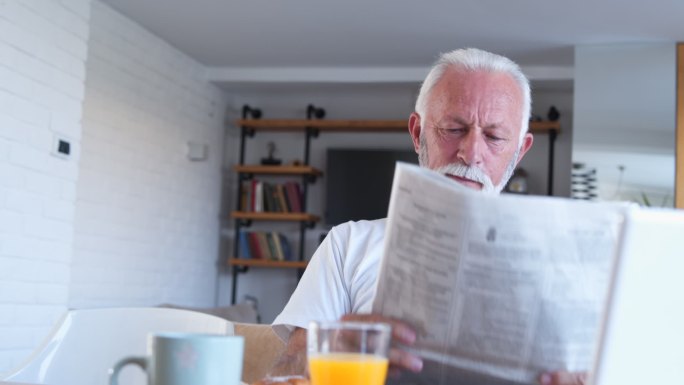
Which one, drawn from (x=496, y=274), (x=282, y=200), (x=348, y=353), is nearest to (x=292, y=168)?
(x=282, y=200)

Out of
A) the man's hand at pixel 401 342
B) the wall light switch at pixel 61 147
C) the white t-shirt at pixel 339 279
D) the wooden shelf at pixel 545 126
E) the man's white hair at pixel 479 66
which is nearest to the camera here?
the man's hand at pixel 401 342

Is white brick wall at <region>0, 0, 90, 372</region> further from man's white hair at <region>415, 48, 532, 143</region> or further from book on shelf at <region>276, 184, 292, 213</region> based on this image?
man's white hair at <region>415, 48, 532, 143</region>

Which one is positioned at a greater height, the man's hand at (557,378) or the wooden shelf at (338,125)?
the wooden shelf at (338,125)

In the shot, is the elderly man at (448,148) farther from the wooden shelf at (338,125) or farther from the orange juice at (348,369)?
the wooden shelf at (338,125)

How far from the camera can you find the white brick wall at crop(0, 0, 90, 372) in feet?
12.9

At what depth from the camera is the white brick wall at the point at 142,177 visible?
195 inches

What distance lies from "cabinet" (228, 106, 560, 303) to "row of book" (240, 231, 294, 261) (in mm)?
71

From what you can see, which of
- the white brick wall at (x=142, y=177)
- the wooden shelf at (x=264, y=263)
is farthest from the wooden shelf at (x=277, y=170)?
the wooden shelf at (x=264, y=263)

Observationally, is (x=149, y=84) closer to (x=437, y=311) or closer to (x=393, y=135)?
(x=393, y=135)

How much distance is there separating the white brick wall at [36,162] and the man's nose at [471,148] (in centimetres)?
270

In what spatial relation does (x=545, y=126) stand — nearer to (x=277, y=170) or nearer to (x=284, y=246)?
(x=277, y=170)

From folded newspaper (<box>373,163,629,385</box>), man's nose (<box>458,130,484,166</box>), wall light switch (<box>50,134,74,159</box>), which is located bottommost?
folded newspaper (<box>373,163,629,385</box>)

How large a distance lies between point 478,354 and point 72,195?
3.71 m

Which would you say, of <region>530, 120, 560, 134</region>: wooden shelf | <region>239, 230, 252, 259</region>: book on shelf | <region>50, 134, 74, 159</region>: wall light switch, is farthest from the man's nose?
<region>239, 230, 252, 259</region>: book on shelf
